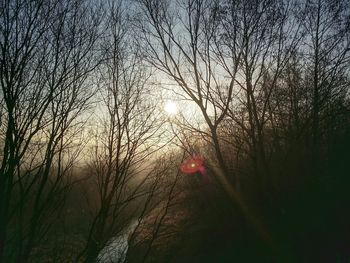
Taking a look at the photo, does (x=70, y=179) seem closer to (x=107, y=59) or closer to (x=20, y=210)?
(x=20, y=210)

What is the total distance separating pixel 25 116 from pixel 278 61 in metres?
7.23

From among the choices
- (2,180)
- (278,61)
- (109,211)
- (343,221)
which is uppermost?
(278,61)

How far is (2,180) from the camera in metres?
4.94

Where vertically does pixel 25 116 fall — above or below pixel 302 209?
above

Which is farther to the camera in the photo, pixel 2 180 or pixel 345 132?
pixel 345 132

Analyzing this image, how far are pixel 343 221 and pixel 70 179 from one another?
9.05 metres

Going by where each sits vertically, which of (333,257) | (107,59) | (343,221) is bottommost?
(333,257)

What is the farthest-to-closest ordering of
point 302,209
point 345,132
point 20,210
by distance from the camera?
point 345,132 < point 302,209 < point 20,210

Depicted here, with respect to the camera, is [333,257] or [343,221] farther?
[343,221]

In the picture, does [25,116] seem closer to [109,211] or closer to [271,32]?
[109,211]

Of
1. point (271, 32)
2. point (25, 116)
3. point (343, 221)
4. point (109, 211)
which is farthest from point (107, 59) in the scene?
point (343, 221)

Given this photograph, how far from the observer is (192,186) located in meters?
15.1

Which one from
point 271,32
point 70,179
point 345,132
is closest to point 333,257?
point 345,132

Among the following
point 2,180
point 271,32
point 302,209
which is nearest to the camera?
point 2,180
